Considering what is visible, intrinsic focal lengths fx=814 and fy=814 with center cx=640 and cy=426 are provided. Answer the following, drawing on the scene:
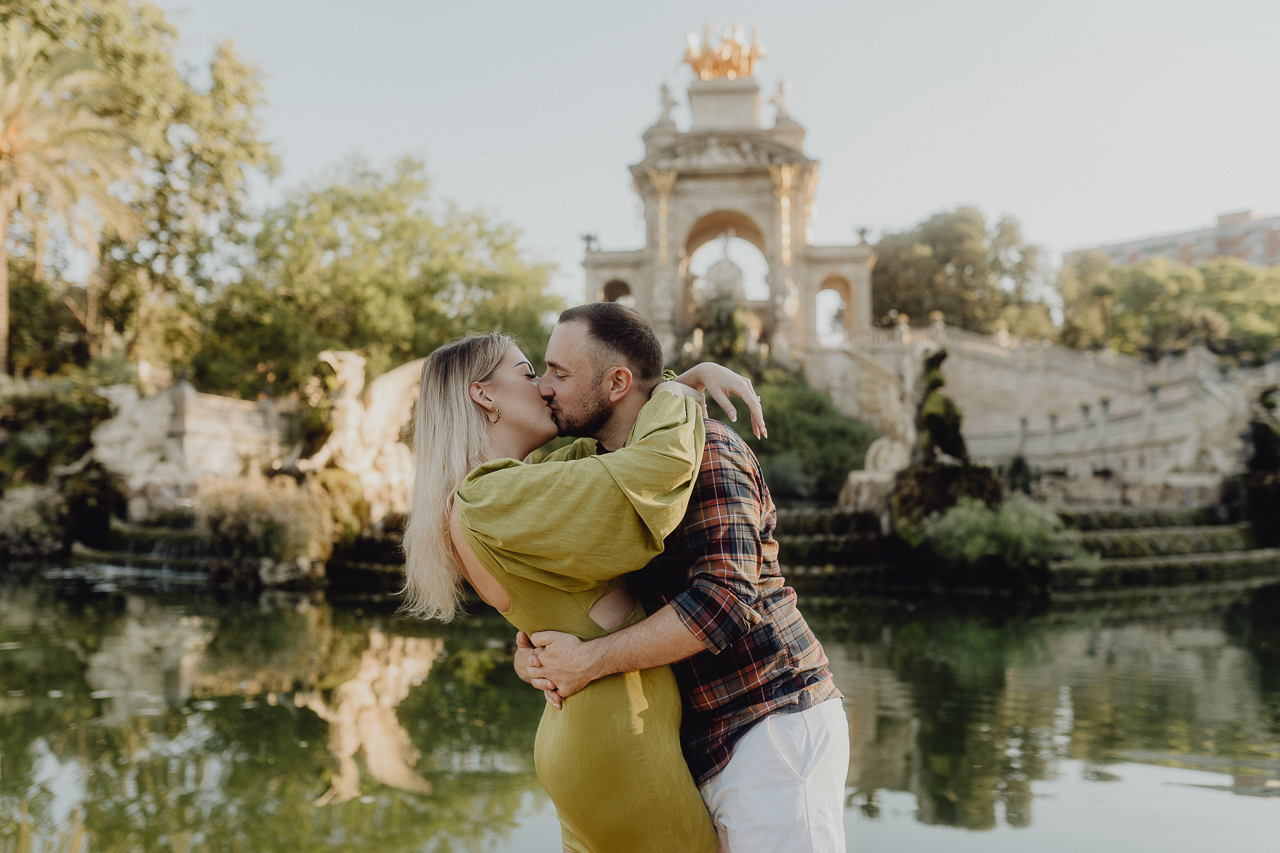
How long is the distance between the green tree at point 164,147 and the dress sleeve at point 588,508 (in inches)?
914

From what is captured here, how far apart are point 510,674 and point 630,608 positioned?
4530 millimetres

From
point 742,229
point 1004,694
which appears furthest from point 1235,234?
point 1004,694

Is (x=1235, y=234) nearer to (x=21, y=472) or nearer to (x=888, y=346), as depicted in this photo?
(x=888, y=346)

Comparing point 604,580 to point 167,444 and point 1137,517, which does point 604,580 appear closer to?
point 1137,517

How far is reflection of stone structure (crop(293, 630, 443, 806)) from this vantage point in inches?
151

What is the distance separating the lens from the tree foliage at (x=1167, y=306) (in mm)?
30781

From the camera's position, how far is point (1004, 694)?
17.7 feet

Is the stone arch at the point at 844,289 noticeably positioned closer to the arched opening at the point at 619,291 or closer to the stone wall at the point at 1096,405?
the stone wall at the point at 1096,405

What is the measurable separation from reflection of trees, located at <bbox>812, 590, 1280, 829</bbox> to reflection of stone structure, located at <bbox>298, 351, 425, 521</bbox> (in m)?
6.82

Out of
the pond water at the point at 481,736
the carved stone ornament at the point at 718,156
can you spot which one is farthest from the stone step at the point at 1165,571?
the carved stone ornament at the point at 718,156

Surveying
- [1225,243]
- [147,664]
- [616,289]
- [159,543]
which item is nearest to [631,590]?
[147,664]

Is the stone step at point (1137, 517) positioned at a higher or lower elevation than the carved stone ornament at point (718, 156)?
lower

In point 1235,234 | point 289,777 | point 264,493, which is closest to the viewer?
point 289,777

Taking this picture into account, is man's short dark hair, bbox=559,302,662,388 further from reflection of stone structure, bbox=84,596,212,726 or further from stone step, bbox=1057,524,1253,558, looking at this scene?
stone step, bbox=1057,524,1253,558
